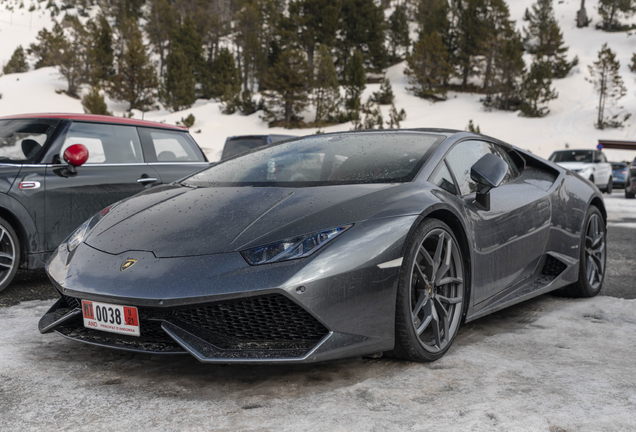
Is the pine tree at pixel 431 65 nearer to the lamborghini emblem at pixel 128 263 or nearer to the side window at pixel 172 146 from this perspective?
the side window at pixel 172 146

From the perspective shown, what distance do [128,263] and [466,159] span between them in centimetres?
205

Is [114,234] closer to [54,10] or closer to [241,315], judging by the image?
[241,315]

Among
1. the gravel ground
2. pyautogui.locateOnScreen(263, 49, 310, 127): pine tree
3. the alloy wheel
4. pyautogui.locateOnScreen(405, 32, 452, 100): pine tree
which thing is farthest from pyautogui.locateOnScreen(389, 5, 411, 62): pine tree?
the gravel ground

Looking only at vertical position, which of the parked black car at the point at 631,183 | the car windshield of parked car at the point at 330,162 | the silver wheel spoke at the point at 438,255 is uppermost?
the car windshield of parked car at the point at 330,162

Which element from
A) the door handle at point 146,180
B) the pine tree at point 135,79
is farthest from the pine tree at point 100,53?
the door handle at point 146,180

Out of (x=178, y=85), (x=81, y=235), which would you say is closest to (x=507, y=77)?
(x=178, y=85)

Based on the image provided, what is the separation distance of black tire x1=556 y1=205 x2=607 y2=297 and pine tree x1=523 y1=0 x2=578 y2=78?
204 ft

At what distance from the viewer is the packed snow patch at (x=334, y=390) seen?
2.12 meters

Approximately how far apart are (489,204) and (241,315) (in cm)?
170

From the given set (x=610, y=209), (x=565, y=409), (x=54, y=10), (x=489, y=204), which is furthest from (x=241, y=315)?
(x=54, y=10)

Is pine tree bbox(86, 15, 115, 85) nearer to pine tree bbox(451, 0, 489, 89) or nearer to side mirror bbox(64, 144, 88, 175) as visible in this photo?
pine tree bbox(451, 0, 489, 89)

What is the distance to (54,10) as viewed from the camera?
118 metres

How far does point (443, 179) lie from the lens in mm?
3244

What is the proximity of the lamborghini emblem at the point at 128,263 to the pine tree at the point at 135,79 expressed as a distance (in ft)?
212
